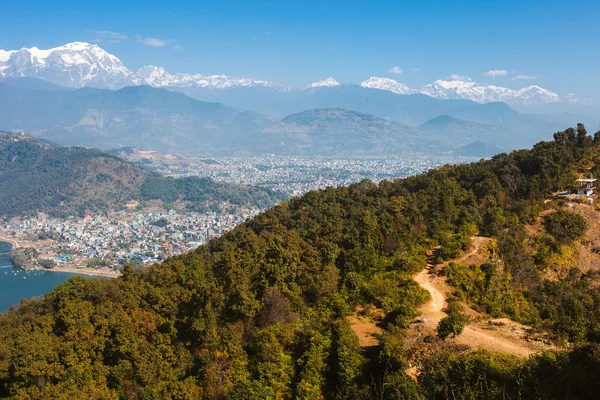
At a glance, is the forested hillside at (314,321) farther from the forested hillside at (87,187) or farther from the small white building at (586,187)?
the forested hillside at (87,187)

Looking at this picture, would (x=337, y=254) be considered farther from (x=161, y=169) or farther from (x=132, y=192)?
(x=161, y=169)

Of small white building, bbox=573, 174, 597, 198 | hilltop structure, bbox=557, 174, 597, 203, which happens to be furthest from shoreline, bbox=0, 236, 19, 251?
small white building, bbox=573, 174, 597, 198

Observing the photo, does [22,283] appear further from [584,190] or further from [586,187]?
[586,187]

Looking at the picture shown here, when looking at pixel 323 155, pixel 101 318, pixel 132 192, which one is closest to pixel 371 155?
pixel 323 155

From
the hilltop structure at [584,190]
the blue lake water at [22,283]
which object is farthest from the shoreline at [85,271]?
the hilltop structure at [584,190]

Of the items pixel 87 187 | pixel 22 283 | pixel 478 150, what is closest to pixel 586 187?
pixel 22 283

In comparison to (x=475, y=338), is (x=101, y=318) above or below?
below

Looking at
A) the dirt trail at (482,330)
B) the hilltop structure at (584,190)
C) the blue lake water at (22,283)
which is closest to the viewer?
the dirt trail at (482,330)
